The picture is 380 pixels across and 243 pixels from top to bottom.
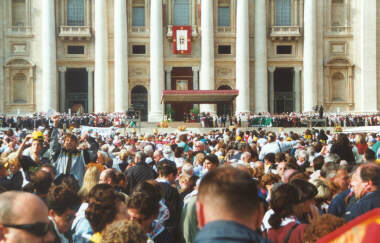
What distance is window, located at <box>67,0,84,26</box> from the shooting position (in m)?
52.2

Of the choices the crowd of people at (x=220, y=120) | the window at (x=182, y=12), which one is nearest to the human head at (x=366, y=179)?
the crowd of people at (x=220, y=120)

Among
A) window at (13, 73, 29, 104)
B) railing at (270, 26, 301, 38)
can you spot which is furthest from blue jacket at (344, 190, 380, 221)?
window at (13, 73, 29, 104)

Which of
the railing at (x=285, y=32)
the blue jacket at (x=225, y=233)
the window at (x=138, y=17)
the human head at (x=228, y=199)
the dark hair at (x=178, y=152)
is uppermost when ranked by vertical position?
the window at (x=138, y=17)

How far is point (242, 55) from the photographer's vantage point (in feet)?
165

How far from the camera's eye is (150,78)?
51594 mm

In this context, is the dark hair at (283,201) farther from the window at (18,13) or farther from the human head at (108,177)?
the window at (18,13)

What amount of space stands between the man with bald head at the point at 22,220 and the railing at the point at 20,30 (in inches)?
2039

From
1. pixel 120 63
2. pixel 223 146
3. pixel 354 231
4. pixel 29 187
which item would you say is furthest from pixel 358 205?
pixel 120 63

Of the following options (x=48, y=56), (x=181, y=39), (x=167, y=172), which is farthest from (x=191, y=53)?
(x=167, y=172)

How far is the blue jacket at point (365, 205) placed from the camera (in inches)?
212

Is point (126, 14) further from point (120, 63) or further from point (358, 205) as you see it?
point (358, 205)

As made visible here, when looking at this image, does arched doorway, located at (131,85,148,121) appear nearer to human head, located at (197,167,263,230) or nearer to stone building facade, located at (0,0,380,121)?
stone building facade, located at (0,0,380,121)

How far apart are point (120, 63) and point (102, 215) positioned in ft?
152

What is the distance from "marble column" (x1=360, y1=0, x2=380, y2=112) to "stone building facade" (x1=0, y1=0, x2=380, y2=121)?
11 cm
